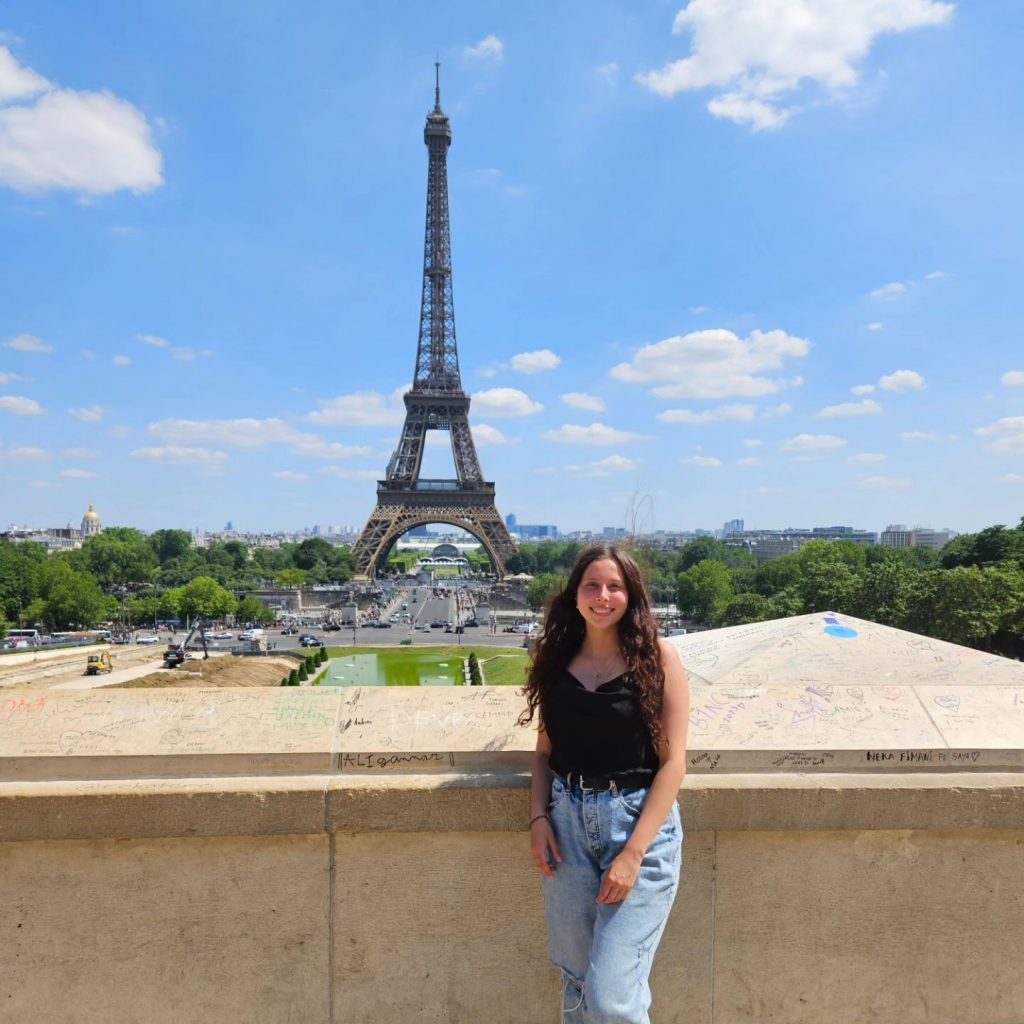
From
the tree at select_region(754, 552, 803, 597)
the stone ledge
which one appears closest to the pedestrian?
the stone ledge

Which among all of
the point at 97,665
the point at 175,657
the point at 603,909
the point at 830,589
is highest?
the point at 603,909

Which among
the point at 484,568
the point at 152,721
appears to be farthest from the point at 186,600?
the point at 484,568

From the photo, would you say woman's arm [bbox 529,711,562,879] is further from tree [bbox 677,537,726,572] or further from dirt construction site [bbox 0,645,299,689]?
tree [bbox 677,537,726,572]

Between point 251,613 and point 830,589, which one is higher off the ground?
point 830,589

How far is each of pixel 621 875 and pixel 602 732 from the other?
46 centimetres

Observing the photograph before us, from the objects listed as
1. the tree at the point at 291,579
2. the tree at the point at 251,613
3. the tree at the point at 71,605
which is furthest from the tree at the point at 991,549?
the tree at the point at 291,579

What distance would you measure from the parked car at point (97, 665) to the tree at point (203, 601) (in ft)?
98.4

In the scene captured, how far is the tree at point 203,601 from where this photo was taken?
66.5m

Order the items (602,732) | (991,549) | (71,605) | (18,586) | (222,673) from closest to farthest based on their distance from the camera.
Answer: (602,732) < (222,673) < (991,549) < (71,605) < (18,586)

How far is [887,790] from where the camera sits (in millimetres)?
3277

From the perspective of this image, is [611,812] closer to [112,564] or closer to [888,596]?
[888,596]

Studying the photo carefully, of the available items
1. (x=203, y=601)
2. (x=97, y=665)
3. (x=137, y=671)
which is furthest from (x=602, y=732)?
(x=203, y=601)

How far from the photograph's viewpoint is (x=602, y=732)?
2.83 meters

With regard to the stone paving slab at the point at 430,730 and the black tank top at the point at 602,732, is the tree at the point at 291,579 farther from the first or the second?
the black tank top at the point at 602,732
